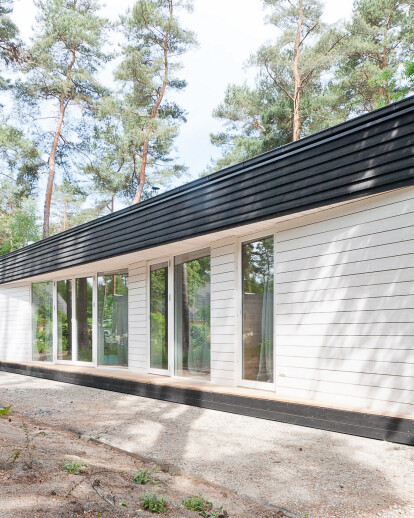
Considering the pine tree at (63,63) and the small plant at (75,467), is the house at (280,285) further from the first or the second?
the pine tree at (63,63)

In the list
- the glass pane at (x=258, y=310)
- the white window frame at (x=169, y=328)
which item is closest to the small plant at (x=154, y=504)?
the glass pane at (x=258, y=310)

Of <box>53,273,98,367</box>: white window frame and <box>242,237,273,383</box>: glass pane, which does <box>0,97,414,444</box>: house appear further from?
<box>53,273,98,367</box>: white window frame

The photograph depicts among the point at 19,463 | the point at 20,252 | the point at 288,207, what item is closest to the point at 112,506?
the point at 19,463

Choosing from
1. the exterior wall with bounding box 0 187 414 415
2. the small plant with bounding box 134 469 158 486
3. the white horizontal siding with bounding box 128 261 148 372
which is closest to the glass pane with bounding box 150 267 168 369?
the white horizontal siding with bounding box 128 261 148 372

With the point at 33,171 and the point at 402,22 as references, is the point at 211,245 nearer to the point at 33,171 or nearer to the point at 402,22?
the point at 402,22

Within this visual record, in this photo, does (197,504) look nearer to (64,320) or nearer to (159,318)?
(159,318)

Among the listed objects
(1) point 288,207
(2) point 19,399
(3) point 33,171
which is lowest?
(2) point 19,399

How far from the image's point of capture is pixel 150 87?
16281 mm

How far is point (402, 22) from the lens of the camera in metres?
14.0

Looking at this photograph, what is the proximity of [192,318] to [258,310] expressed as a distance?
142 cm

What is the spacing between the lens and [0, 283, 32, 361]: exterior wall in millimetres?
10820

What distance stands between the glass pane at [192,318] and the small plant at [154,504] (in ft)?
13.0

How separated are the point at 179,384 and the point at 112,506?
3.89m

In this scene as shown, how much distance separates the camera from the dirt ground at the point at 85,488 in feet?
6.26
